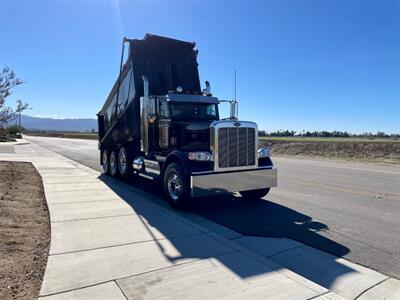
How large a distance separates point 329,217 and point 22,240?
5480mm

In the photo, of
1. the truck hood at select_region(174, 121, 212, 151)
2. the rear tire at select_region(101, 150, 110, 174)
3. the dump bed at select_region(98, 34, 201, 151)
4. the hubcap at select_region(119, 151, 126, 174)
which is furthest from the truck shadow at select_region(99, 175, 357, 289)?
the rear tire at select_region(101, 150, 110, 174)

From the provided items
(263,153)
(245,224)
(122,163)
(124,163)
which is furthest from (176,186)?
(122,163)

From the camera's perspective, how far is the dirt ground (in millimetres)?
3748

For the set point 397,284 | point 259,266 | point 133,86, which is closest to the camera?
point 397,284

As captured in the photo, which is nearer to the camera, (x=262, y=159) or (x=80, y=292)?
(x=80, y=292)

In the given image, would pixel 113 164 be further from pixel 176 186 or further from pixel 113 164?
pixel 176 186

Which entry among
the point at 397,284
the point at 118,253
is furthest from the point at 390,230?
the point at 118,253

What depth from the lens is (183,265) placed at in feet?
14.1

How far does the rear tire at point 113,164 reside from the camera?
495 inches

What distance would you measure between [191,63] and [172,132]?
3.21 metres

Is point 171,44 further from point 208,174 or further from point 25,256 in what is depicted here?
point 25,256

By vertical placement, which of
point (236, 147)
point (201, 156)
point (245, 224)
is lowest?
point (245, 224)

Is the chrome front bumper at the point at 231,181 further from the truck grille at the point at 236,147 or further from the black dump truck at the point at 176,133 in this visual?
the truck grille at the point at 236,147

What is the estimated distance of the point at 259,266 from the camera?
14.0ft
